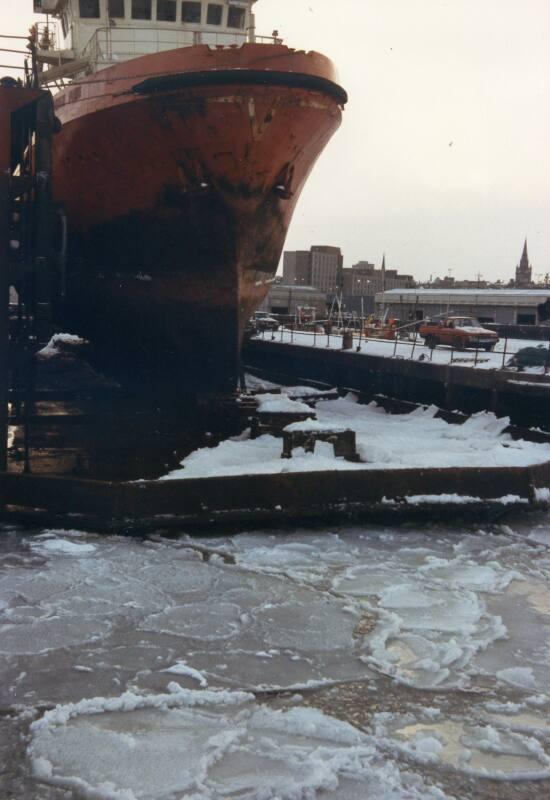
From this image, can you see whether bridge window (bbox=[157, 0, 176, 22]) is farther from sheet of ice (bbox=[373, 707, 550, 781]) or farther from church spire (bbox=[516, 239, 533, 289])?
church spire (bbox=[516, 239, 533, 289])

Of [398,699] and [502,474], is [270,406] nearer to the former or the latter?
[502,474]

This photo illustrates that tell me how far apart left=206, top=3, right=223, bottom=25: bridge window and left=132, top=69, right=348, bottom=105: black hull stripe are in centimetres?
433

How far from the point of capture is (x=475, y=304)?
49.8 meters

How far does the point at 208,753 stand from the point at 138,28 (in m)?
13.0

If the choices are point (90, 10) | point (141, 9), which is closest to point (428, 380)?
point (141, 9)

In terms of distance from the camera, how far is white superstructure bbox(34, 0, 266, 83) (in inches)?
530

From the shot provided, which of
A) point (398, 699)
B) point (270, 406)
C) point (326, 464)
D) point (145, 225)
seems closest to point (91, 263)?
point (145, 225)

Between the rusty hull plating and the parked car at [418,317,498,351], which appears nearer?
the rusty hull plating

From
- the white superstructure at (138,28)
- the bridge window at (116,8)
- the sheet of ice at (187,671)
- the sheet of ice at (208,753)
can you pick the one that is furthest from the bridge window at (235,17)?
the sheet of ice at (208,753)

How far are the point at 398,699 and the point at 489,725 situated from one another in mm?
498

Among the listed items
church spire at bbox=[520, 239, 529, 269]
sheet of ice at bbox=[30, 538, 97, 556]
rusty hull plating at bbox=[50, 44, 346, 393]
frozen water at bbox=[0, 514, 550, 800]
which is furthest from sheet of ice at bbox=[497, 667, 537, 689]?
church spire at bbox=[520, 239, 529, 269]

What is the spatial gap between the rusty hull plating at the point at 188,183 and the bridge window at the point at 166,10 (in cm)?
290

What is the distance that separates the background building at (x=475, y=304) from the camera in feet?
150

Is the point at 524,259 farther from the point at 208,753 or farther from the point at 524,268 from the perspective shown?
the point at 208,753
